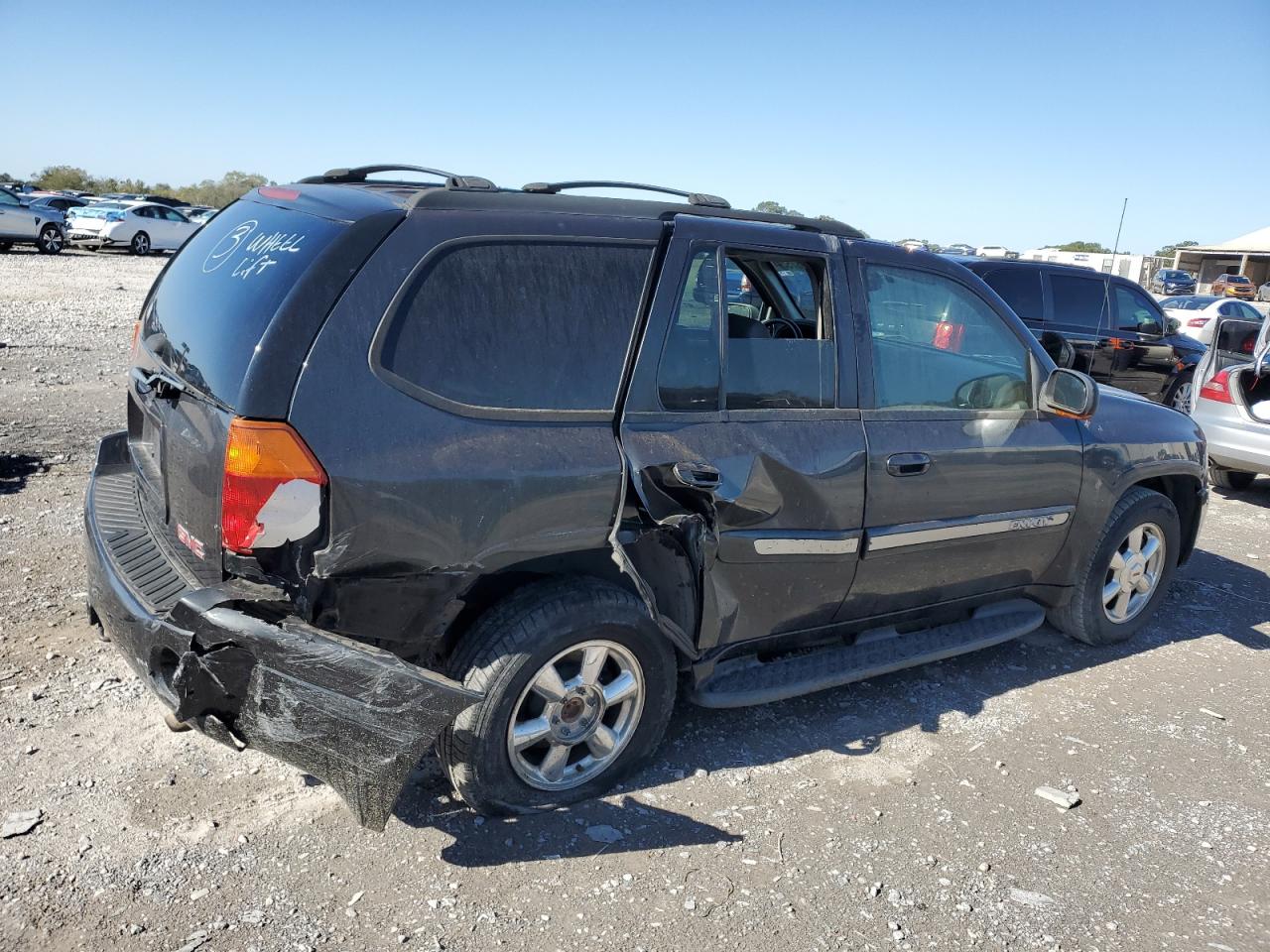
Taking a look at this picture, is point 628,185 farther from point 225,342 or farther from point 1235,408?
point 1235,408

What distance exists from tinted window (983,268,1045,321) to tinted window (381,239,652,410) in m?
7.58

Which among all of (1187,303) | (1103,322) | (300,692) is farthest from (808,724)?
(1187,303)

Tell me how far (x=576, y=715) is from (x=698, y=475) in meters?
0.89

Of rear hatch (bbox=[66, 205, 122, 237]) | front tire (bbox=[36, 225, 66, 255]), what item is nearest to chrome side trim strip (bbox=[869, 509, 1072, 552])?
front tire (bbox=[36, 225, 66, 255])

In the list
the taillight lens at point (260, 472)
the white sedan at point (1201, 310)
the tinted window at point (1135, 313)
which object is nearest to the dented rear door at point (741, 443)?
the taillight lens at point (260, 472)

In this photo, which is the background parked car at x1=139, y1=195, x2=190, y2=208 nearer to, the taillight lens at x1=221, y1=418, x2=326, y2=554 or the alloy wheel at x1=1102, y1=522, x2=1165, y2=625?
the alloy wheel at x1=1102, y1=522, x2=1165, y2=625

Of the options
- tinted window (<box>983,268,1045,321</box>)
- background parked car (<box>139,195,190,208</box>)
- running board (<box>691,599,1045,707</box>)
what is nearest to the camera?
running board (<box>691,599,1045,707</box>)

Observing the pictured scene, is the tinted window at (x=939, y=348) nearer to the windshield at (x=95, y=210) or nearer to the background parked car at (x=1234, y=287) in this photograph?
the windshield at (x=95, y=210)

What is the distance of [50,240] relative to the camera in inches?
997

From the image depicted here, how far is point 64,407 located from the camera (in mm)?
7953

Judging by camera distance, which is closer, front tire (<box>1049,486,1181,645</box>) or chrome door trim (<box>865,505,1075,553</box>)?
chrome door trim (<box>865,505,1075,553</box>)

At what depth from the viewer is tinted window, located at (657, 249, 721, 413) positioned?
332 cm

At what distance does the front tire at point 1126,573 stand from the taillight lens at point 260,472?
12.0 ft

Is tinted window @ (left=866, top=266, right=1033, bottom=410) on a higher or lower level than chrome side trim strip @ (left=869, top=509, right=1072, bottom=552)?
higher
